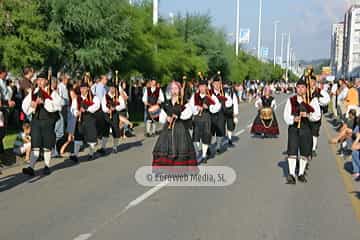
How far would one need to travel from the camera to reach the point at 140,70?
1123 inches

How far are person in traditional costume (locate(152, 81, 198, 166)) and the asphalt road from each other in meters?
0.66

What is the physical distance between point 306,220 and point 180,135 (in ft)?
11.1

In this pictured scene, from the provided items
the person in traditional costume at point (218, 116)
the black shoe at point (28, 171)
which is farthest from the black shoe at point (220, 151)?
the black shoe at point (28, 171)

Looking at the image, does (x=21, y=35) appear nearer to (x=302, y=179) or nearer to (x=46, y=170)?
(x=46, y=170)

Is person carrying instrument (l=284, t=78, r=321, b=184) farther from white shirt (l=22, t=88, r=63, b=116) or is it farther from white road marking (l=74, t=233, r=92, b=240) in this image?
white road marking (l=74, t=233, r=92, b=240)

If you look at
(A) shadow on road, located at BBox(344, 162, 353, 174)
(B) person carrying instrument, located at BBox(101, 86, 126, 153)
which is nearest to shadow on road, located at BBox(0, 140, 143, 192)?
(B) person carrying instrument, located at BBox(101, 86, 126, 153)

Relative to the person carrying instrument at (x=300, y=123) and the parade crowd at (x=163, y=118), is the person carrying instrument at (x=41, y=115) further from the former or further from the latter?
the person carrying instrument at (x=300, y=123)

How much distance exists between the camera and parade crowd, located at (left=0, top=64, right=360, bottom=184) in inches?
446

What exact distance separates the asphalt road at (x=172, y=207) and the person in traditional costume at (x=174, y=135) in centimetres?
66

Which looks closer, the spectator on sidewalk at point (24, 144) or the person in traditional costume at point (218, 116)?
the spectator on sidewalk at point (24, 144)

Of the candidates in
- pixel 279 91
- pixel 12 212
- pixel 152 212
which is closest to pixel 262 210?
pixel 152 212

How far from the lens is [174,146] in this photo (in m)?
11.2

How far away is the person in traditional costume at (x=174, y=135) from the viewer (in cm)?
1128

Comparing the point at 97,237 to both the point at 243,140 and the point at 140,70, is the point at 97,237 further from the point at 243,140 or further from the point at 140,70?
the point at 140,70
